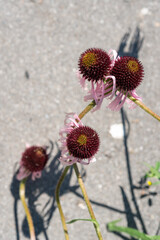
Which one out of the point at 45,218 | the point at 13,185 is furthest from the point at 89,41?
the point at 45,218

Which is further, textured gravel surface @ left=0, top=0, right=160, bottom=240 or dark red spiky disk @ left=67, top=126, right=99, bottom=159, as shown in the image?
textured gravel surface @ left=0, top=0, right=160, bottom=240

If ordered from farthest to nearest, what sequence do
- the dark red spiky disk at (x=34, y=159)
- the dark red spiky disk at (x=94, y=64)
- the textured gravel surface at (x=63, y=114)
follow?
the textured gravel surface at (x=63, y=114) < the dark red spiky disk at (x=34, y=159) < the dark red spiky disk at (x=94, y=64)

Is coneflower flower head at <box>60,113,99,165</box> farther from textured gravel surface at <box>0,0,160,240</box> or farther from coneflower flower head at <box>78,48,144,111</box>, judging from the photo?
textured gravel surface at <box>0,0,160,240</box>

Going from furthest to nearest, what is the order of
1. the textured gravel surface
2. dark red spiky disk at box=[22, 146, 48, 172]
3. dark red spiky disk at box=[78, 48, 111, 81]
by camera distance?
the textured gravel surface
dark red spiky disk at box=[22, 146, 48, 172]
dark red spiky disk at box=[78, 48, 111, 81]

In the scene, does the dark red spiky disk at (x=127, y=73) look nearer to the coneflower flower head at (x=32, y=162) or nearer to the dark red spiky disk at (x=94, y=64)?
the dark red spiky disk at (x=94, y=64)

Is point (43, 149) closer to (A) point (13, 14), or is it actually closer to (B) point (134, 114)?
(B) point (134, 114)

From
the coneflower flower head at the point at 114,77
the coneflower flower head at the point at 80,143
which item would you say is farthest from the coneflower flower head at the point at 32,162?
the coneflower flower head at the point at 114,77

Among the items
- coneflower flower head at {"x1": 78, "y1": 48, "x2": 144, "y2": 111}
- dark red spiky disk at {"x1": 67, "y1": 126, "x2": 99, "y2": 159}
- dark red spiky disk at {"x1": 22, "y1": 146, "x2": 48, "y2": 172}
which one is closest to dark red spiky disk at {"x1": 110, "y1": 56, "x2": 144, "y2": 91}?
coneflower flower head at {"x1": 78, "y1": 48, "x2": 144, "y2": 111}
